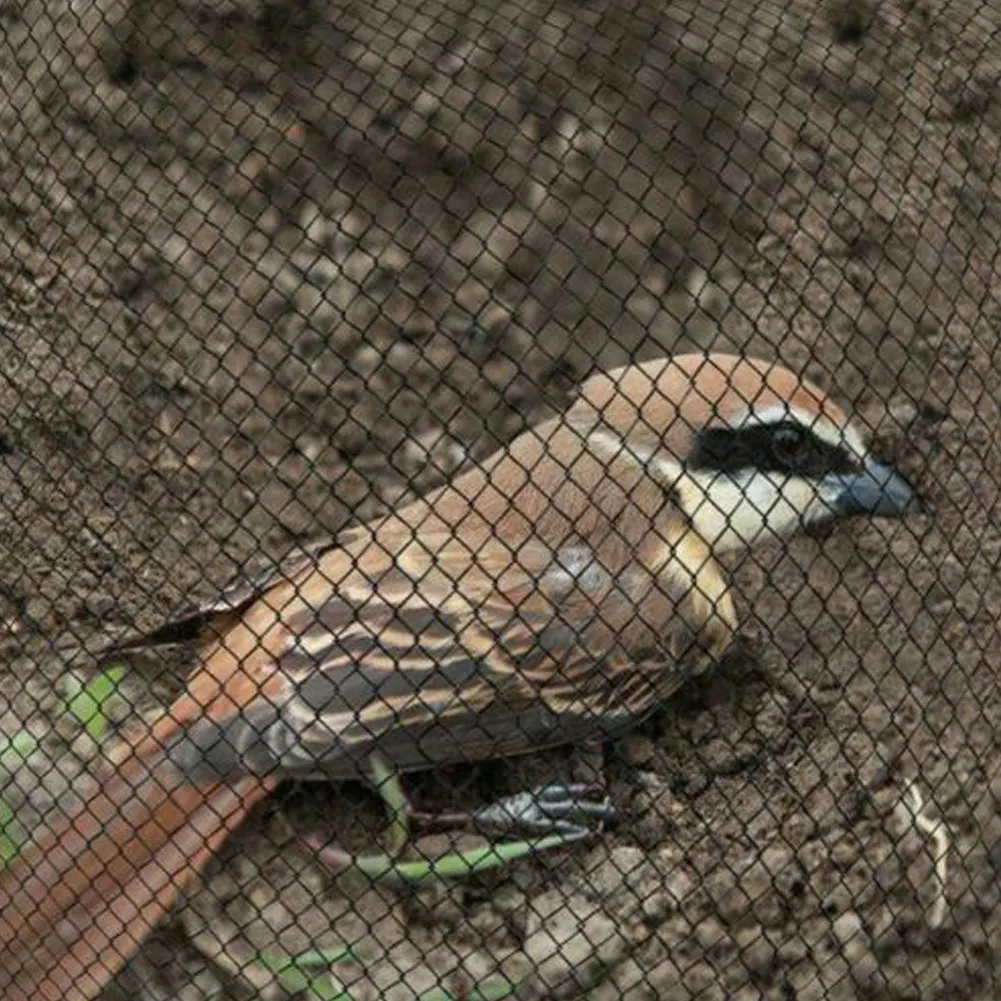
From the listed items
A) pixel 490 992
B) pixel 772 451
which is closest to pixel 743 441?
pixel 772 451

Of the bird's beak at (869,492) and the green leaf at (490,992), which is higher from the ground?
the bird's beak at (869,492)

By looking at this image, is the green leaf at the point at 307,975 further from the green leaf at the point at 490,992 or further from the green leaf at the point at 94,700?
the green leaf at the point at 94,700

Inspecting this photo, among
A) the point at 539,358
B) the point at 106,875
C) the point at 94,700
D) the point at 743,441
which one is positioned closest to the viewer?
the point at 106,875

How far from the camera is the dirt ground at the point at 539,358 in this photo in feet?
8.77

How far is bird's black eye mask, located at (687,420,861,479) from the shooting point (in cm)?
268

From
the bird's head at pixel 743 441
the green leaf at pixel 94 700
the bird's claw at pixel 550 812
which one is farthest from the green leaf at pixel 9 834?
the bird's head at pixel 743 441

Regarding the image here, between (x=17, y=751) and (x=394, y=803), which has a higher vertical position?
(x=394, y=803)

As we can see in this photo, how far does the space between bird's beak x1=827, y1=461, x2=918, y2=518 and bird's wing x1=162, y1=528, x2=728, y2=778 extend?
222 millimetres

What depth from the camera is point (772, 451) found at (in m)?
2.70

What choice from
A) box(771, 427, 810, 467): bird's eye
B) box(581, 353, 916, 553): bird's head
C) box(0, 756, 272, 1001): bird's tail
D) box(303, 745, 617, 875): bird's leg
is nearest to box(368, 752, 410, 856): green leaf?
box(303, 745, 617, 875): bird's leg

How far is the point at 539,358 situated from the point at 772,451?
0.52 metres

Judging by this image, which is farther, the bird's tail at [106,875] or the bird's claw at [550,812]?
the bird's claw at [550,812]

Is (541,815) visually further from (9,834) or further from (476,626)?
(9,834)

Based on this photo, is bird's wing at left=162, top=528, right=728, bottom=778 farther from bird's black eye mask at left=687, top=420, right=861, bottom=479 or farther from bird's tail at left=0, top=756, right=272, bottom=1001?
bird's black eye mask at left=687, top=420, right=861, bottom=479
